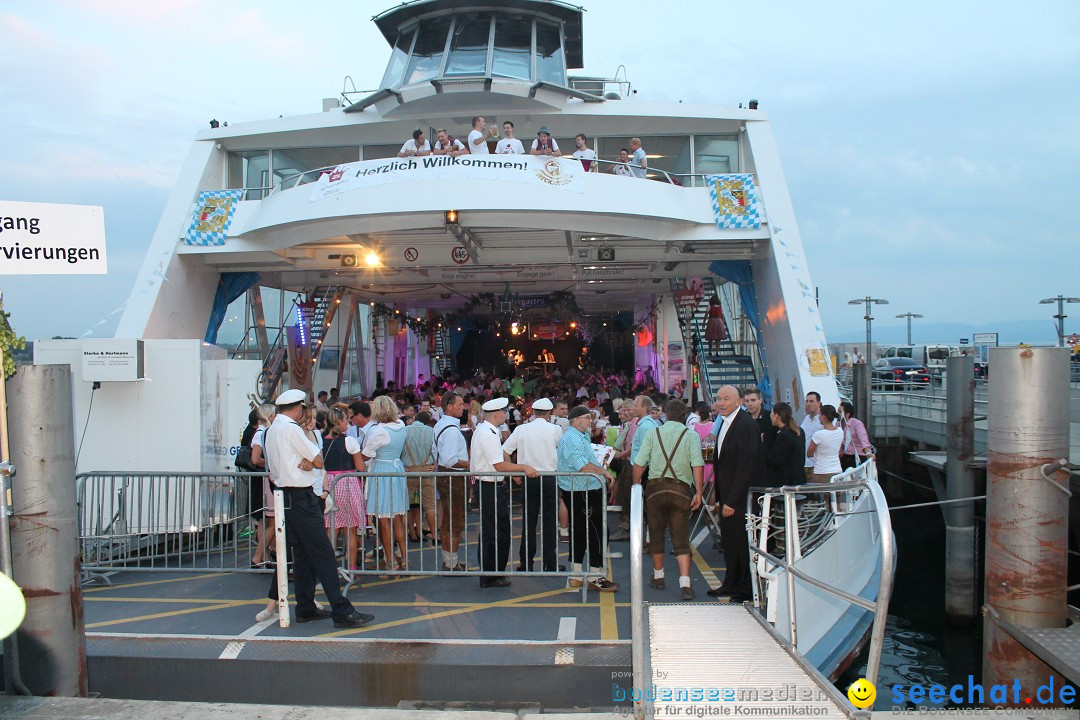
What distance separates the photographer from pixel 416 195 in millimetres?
11766

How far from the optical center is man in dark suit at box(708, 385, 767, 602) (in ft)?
21.9

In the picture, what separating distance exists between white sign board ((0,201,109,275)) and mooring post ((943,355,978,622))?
384 inches

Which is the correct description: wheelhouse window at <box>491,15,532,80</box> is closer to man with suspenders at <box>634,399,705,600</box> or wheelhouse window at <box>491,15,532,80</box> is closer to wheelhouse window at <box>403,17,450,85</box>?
wheelhouse window at <box>403,17,450,85</box>

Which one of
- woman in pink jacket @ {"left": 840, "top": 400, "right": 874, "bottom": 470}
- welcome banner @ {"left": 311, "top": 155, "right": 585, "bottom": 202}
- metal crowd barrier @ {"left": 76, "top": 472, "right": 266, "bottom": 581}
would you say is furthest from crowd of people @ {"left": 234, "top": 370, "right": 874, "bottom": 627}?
welcome banner @ {"left": 311, "top": 155, "right": 585, "bottom": 202}

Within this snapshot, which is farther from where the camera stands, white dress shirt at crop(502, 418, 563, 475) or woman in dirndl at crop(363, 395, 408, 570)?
woman in dirndl at crop(363, 395, 408, 570)

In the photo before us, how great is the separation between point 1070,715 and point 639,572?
2.06 meters

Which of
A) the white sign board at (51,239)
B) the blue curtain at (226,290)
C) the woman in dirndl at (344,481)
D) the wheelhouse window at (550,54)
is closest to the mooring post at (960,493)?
the woman in dirndl at (344,481)

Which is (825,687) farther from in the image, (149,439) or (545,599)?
(149,439)

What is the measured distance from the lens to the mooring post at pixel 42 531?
4.38m

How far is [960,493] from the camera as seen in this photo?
10.3 meters

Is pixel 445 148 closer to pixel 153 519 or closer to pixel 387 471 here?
pixel 387 471

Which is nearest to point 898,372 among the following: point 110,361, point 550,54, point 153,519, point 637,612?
point 550,54

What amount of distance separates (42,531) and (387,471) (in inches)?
136

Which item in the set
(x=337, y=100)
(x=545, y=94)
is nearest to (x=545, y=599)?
(x=545, y=94)
